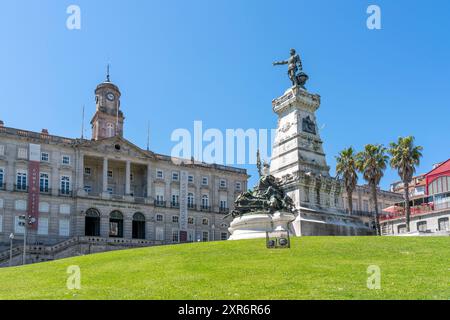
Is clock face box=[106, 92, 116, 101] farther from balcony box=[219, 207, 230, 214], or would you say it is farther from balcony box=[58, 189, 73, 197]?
balcony box=[219, 207, 230, 214]

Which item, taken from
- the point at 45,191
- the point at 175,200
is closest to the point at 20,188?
the point at 45,191

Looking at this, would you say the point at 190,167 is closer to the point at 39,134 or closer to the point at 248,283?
the point at 39,134

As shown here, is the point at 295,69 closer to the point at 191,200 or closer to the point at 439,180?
the point at 439,180

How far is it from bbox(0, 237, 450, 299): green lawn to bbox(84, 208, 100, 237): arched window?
41.6 metres

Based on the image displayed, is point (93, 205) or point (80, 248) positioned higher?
point (93, 205)

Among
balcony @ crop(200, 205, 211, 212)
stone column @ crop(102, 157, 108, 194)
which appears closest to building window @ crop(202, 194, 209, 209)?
balcony @ crop(200, 205, 211, 212)

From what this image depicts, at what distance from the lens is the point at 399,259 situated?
22125 mm

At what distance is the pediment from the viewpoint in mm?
71037

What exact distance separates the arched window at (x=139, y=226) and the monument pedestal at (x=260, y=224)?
37594 millimetres

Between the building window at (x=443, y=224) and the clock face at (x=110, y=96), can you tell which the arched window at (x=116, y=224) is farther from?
the building window at (x=443, y=224)

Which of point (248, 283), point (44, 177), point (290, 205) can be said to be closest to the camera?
point (248, 283)

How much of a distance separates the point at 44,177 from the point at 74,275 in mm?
49614
